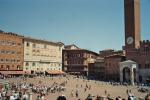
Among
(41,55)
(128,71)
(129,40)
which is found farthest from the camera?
(129,40)

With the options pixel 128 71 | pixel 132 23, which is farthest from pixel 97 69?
pixel 132 23

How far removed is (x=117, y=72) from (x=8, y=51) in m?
26.2

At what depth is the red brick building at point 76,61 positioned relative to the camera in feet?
238

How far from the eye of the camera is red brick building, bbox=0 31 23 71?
51531 millimetres

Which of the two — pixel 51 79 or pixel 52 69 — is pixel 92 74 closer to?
pixel 52 69

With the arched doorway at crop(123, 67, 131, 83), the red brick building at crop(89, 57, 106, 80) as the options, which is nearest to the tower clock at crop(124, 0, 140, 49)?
the arched doorway at crop(123, 67, 131, 83)

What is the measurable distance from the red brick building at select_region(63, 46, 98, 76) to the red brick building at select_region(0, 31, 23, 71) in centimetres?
1943

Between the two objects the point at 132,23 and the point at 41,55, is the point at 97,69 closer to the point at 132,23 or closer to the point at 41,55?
the point at 132,23

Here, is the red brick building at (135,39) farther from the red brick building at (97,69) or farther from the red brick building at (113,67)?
the red brick building at (97,69)

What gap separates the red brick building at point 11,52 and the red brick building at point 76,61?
63.7 ft

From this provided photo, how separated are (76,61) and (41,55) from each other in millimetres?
12922

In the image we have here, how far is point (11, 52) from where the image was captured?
53875mm

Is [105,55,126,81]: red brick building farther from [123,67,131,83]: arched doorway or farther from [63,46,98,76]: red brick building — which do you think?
[63,46,98,76]: red brick building

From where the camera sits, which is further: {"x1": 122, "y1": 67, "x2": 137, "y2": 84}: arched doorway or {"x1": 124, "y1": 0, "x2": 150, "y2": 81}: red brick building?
{"x1": 124, "y1": 0, "x2": 150, "y2": 81}: red brick building
